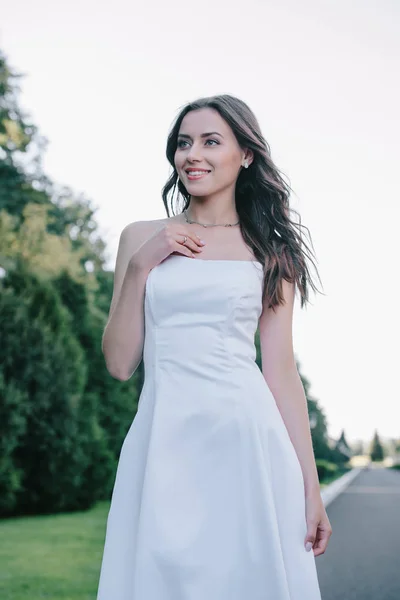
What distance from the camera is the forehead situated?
295cm

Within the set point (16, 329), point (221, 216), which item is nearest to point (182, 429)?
point (221, 216)

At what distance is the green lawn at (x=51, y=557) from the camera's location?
720 cm

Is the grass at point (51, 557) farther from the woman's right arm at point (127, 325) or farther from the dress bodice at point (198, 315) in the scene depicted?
the dress bodice at point (198, 315)

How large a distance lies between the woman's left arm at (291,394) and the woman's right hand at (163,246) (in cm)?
36

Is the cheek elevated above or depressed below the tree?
above

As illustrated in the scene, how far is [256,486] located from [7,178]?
1021 inches

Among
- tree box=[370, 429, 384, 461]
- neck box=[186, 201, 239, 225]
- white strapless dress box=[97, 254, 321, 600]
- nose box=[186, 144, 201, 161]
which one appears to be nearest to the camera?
white strapless dress box=[97, 254, 321, 600]

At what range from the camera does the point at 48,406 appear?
14.0 metres

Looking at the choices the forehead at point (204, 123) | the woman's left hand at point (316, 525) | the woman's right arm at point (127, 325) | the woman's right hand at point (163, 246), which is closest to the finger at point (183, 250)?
the woman's right hand at point (163, 246)

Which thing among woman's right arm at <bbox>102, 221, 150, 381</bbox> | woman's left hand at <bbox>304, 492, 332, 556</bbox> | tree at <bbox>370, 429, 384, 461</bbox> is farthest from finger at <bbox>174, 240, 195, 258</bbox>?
tree at <bbox>370, 429, 384, 461</bbox>

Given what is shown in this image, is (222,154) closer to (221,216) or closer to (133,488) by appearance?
(221,216)

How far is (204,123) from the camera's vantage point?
2.96 m

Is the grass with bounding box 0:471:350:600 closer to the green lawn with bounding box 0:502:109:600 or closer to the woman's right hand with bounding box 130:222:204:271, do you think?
the green lawn with bounding box 0:502:109:600

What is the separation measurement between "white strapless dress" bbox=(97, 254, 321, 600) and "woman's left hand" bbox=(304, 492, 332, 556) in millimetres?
30
